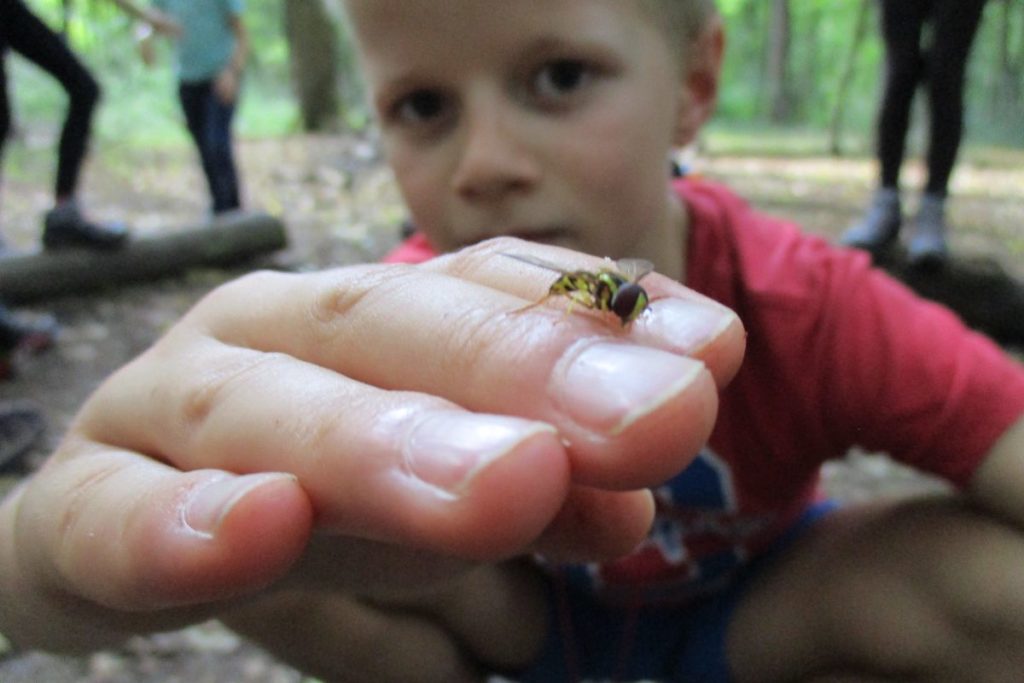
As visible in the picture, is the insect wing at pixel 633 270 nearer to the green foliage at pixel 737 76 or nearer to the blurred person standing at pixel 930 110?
the green foliage at pixel 737 76

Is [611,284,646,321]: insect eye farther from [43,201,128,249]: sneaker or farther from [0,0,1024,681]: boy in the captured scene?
[43,201,128,249]: sneaker

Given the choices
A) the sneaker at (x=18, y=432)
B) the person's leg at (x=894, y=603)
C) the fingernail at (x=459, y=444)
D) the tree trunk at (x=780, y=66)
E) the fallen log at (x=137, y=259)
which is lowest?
the tree trunk at (x=780, y=66)

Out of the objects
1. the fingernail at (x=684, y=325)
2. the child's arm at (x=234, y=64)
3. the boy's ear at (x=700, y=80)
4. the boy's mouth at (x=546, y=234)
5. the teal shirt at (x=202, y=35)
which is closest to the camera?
the fingernail at (x=684, y=325)

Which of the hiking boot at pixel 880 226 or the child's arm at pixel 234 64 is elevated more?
the child's arm at pixel 234 64

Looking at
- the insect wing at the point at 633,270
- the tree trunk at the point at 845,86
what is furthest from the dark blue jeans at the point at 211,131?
the tree trunk at the point at 845,86

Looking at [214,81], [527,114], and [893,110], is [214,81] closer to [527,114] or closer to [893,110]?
[893,110]

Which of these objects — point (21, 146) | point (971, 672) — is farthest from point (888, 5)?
point (21, 146)
